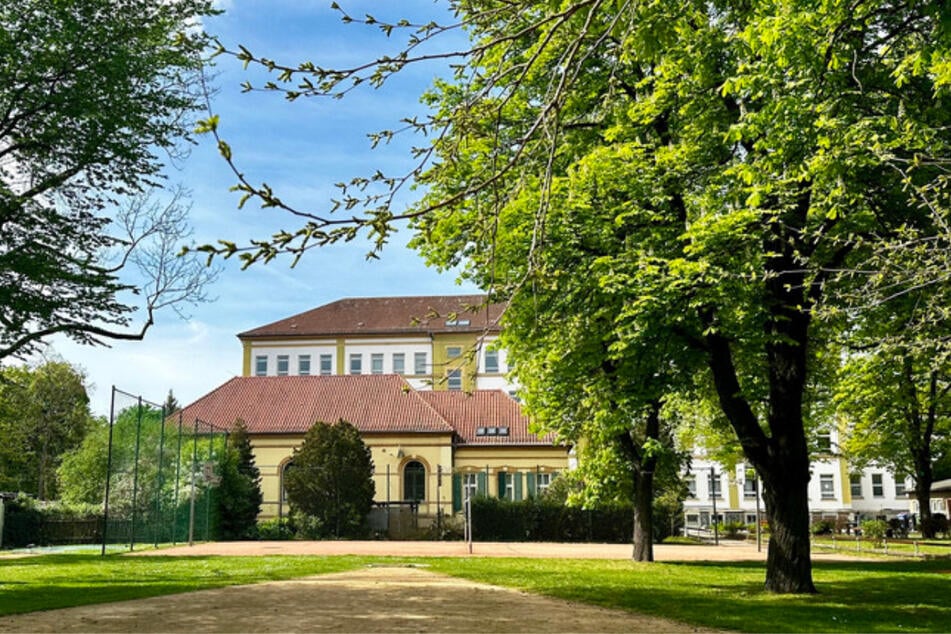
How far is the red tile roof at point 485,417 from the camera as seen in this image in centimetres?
4769

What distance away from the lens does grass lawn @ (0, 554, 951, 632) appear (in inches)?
464

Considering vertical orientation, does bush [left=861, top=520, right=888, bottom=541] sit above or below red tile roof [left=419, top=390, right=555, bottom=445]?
below

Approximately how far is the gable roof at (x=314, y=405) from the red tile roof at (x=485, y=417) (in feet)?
5.75

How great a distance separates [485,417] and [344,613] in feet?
127

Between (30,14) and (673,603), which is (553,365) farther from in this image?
(30,14)

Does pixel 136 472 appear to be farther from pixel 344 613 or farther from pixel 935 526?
pixel 935 526

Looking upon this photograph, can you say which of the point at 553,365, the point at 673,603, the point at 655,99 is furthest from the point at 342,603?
the point at 655,99

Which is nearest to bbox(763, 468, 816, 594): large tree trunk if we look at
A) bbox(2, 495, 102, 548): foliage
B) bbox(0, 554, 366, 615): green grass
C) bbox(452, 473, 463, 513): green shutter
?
bbox(0, 554, 366, 615): green grass

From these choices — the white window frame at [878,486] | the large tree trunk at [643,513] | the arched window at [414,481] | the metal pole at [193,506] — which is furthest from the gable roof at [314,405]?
the white window frame at [878,486]

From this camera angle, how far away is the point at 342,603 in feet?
40.5

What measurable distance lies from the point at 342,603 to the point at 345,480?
83.7ft

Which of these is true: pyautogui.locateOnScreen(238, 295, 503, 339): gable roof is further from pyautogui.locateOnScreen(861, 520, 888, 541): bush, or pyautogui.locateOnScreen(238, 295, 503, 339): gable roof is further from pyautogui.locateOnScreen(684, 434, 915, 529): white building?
pyautogui.locateOnScreen(861, 520, 888, 541): bush

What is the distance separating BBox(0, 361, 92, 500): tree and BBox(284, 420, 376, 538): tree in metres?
27.9

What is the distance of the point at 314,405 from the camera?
4988cm
